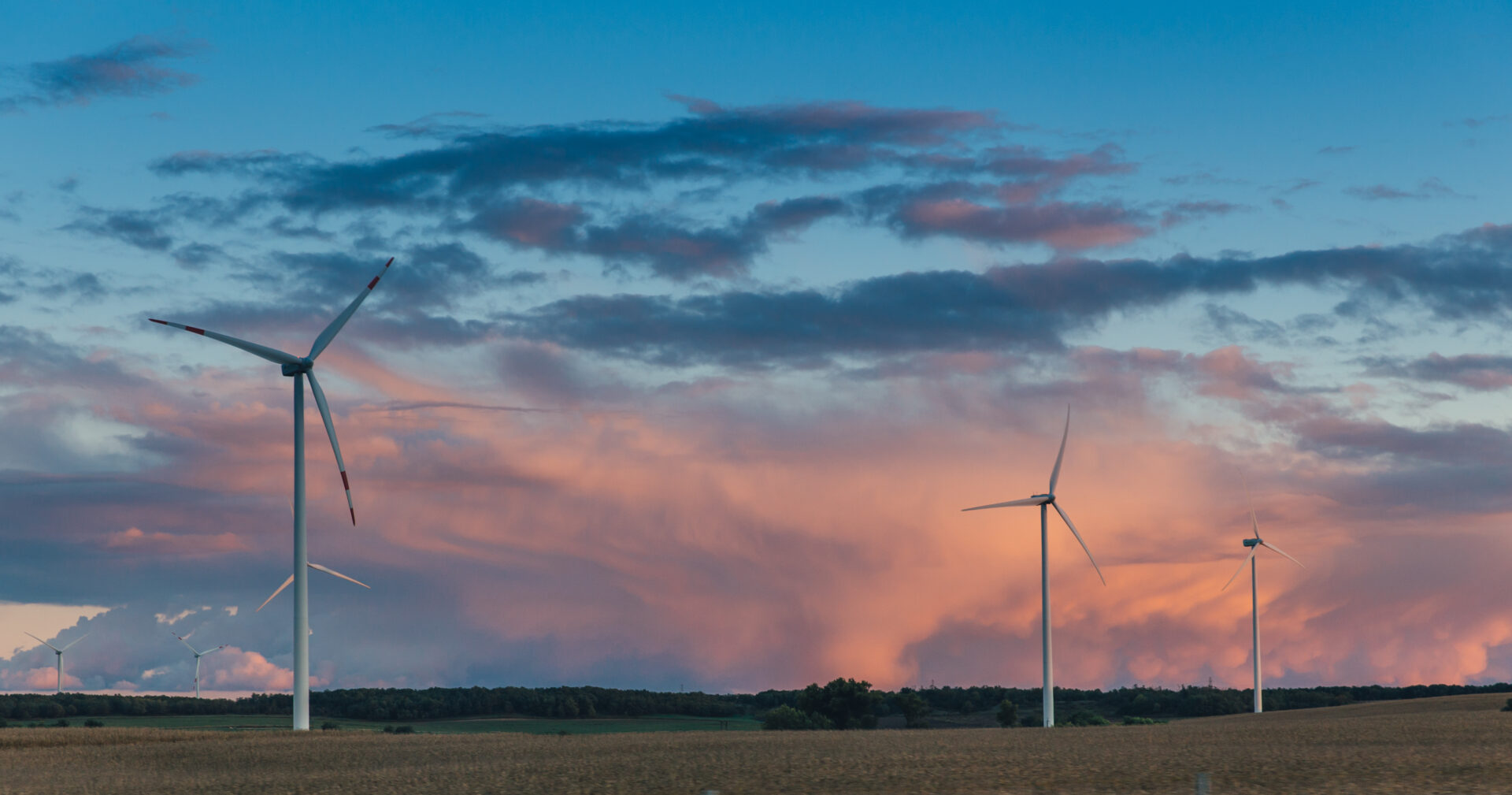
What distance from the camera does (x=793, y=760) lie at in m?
65.9

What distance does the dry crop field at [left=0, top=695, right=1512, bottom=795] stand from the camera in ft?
174

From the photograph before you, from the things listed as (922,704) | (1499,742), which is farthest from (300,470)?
(922,704)

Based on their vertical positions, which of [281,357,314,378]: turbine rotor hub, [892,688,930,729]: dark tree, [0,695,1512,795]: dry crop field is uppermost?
[281,357,314,378]: turbine rotor hub

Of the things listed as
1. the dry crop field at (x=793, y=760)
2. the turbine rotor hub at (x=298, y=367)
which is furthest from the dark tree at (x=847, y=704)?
the turbine rotor hub at (x=298, y=367)

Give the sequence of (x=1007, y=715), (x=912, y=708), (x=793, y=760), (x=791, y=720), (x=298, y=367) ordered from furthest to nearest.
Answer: (x=912, y=708), (x=1007, y=715), (x=791, y=720), (x=298, y=367), (x=793, y=760)

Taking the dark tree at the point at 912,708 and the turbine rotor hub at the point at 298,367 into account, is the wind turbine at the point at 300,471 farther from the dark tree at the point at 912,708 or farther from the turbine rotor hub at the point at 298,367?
the dark tree at the point at 912,708

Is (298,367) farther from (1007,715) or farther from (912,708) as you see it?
(912,708)

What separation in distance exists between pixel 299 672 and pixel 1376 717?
8127cm

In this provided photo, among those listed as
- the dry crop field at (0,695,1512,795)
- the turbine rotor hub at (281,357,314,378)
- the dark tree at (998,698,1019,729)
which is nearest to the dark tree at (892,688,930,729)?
the dark tree at (998,698,1019,729)

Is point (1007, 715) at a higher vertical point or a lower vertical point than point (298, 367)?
lower

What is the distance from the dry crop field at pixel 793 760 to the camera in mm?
53188

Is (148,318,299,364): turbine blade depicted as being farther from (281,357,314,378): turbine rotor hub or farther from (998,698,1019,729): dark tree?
(998,698,1019,729): dark tree

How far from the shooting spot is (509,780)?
6078 centimetres

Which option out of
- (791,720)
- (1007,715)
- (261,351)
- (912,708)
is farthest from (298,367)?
(912,708)
